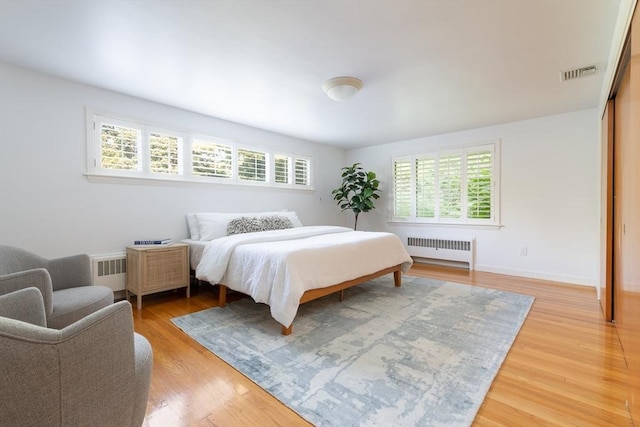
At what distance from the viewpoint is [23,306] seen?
1.08 m

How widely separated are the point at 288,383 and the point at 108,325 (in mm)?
1140

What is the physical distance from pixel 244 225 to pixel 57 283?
200cm

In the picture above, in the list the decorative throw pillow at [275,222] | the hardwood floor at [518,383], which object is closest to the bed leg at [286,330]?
the hardwood floor at [518,383]

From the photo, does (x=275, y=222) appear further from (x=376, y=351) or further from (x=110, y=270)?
(x=376, y=351)

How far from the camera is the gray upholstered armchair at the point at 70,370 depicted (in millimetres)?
750

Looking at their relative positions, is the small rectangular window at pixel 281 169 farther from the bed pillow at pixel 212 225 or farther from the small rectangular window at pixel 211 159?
the bed pillow at pixel 212 225

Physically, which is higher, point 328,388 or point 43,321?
point 43,321

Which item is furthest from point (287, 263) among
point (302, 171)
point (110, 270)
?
point (302, 171)

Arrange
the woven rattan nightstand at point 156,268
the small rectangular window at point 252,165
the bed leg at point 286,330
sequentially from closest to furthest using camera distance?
1. the bed leg at point 286,330
2. the woven rattan nightstand at point 156,268
3. the small rectangular window at point 252,165

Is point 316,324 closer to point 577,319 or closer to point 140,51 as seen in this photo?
point 577,319

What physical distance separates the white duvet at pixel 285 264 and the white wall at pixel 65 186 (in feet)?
3.25

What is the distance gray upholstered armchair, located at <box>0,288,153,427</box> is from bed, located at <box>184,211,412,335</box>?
1.30 meters

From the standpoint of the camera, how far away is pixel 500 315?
2.78m

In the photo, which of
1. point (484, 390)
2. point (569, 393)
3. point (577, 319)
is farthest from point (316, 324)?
point (577, 319)
